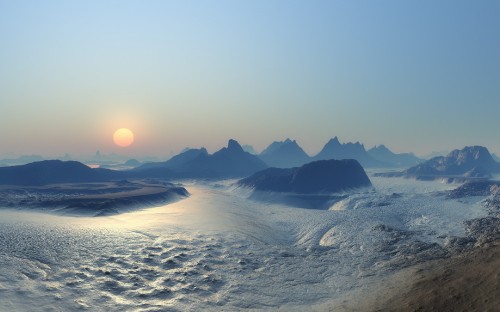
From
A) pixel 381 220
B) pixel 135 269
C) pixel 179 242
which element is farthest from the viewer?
pixel 381 220

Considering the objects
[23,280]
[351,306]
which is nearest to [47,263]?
[23,280]

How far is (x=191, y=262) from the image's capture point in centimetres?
7625

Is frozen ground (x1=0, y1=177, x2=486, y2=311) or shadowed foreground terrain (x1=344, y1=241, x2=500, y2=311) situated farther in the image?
frozen ground (x1=0, y1=177, x2=486, y2=311)

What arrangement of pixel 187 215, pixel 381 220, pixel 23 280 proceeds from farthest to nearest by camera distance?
1. pixel 187 215
2. pixel 381 220
3. pixel 23 280

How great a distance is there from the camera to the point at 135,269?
228 ft

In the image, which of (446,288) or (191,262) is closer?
(446,288)

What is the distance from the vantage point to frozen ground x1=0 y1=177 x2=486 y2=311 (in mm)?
55656

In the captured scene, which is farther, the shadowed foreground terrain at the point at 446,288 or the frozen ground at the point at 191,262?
the frozen ground at the point at 191,262

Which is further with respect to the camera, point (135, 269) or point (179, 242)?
point (179, 242)

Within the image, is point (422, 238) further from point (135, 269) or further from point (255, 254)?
point (135, 269)

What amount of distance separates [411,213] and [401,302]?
12336 centimetres

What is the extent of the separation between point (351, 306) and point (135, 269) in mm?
41400

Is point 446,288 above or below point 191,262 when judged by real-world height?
above

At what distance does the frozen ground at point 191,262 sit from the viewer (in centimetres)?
5566
